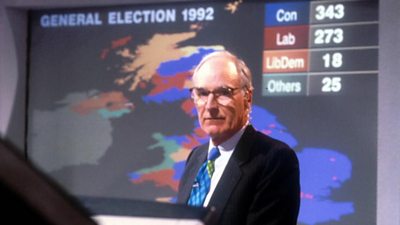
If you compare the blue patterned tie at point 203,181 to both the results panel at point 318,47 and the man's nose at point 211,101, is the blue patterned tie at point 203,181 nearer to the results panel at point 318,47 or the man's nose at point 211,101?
the man's nose at point 211,101

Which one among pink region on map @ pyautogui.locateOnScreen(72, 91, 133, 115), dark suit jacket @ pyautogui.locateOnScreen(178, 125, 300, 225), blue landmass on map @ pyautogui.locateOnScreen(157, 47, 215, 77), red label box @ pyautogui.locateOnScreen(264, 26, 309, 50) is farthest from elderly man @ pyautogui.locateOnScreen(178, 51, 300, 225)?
pink region on map @ pyautogui.locateOnScreen(72, 91, 133, 115)

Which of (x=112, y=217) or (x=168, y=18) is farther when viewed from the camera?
(x=168, y=18)

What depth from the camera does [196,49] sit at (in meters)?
3.61

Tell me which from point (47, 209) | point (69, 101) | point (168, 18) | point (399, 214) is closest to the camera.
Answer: point (47, 209)

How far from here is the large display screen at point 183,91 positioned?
10.6 ft

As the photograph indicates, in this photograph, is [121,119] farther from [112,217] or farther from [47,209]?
[47,209]

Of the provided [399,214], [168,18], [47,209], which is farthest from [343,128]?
[47,209]

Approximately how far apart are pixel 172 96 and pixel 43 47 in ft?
2.99

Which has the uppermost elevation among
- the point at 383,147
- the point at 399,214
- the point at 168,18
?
the point at 168,18

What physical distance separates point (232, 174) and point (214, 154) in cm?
11

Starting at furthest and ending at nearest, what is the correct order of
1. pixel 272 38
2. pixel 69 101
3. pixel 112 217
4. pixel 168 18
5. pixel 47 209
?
1. pixel 69 101
2. pixel 168 18
3. pixel 272 38
4. pixel 112 217
5. pixel 47 209

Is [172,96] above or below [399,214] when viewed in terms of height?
above

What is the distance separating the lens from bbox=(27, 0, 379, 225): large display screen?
3232mm

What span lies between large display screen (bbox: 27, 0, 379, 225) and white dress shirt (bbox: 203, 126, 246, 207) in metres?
1.78
